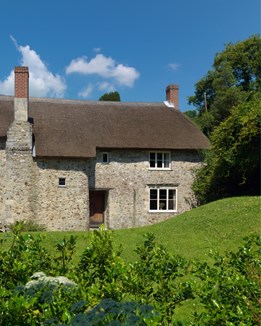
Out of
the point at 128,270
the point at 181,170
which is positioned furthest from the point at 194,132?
the point at 128,270

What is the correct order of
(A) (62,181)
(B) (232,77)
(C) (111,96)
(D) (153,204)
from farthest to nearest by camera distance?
(C) (111,96) → (B) (232,77) → (D) (153,204) → (A) (62,181)

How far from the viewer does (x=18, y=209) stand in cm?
2192

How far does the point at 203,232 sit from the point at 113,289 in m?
11.0

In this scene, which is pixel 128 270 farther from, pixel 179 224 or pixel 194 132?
pixel 194 132

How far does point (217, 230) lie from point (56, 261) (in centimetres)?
1004

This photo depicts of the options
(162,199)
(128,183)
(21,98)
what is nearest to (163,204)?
(162,199)

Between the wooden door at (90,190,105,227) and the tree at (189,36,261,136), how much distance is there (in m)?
18.0

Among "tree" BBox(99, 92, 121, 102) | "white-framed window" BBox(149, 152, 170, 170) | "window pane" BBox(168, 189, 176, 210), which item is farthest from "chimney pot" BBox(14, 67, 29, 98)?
"tree" BBox(99, 92, 121, 102)

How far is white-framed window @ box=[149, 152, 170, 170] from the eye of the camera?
25.0 m

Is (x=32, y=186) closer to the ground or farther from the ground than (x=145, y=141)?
closer to the ground

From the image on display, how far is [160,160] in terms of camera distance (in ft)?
82.4

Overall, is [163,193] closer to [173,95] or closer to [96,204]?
[96,204]

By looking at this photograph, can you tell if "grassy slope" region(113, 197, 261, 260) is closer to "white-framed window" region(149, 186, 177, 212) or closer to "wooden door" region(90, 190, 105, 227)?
"white-framed window" region(149, 186, 177, 212)

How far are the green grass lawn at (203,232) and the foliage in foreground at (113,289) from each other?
6578 mm
